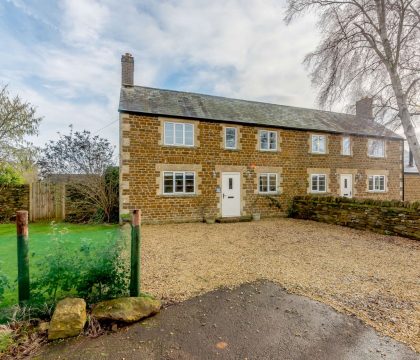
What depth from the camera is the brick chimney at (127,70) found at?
45.0 ft

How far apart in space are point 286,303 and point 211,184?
32.2 feet

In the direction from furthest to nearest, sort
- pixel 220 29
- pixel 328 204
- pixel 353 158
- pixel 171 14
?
1. pixel 353 158
2. pixel 328 204
3. pixel 220 29
4. pixel 171 14

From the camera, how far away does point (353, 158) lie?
1723cm

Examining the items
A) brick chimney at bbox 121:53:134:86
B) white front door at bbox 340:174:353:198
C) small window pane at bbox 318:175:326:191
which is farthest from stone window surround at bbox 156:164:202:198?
white front door at bbox 340:174:353:198

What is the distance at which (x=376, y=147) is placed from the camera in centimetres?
1783

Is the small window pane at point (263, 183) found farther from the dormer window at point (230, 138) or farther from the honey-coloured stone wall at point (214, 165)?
the dormer window at point (230, 138)

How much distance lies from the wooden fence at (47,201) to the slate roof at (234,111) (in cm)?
549

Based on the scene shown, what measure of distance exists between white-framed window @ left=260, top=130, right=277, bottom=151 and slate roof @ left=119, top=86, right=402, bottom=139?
543 mm

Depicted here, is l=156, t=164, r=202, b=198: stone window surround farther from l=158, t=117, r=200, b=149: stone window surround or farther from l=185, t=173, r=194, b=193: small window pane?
l=158, t=117, r=200, b=149: stone window surround

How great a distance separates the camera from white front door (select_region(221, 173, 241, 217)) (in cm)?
1385

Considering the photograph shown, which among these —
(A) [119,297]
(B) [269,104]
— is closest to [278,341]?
(A) [119,297]

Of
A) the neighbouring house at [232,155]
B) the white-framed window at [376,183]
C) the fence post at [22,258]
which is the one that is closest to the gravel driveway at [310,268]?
the fence post at [22,258]

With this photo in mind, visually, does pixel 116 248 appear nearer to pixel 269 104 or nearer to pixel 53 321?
pixel 53 321

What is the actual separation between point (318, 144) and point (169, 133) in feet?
34.3
